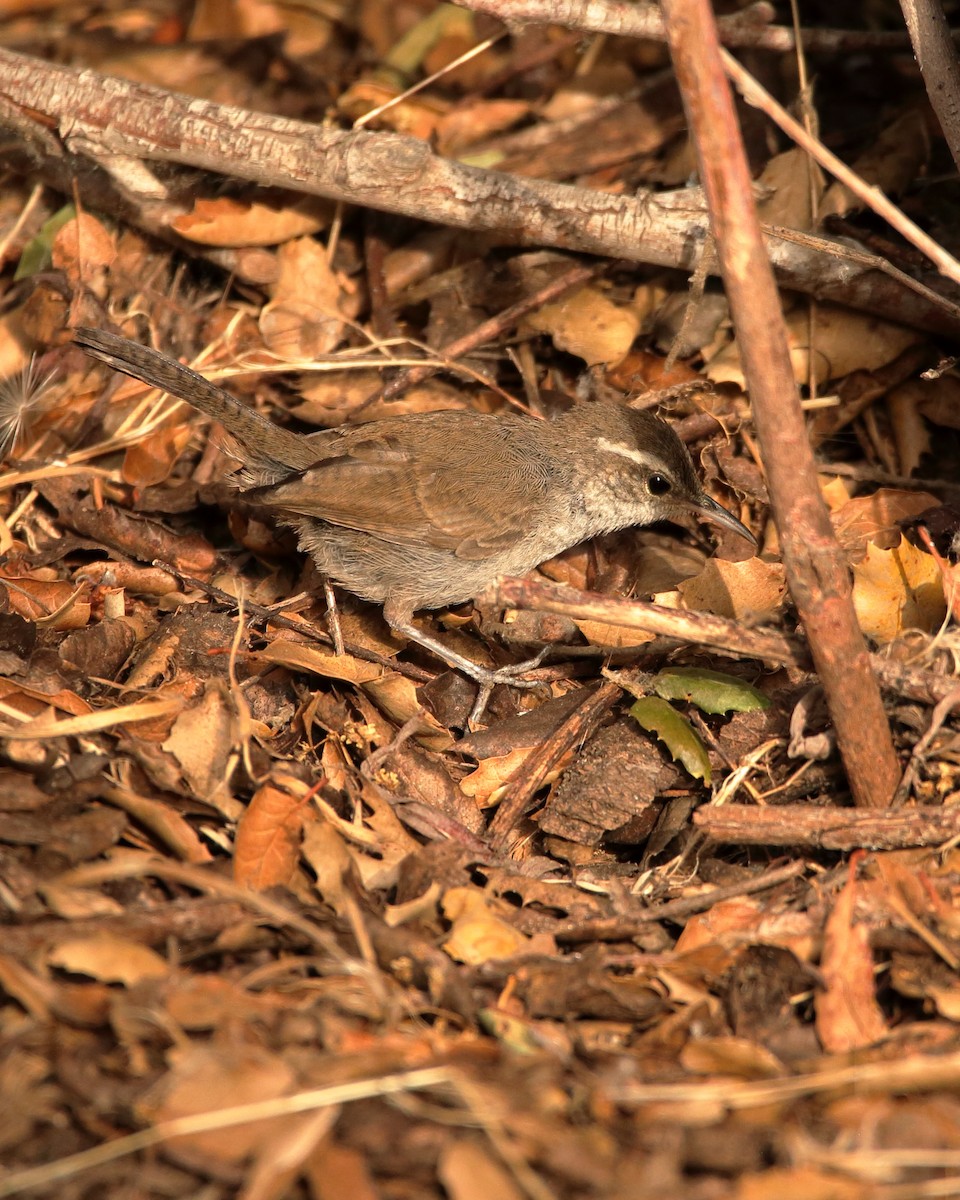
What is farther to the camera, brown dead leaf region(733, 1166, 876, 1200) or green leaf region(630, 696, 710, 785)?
green leaf region(630, 696, 710, 785)

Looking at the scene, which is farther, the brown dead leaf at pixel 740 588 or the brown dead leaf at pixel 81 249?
the brown dead leaf at pixel 81 249

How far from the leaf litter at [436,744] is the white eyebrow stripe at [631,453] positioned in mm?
433

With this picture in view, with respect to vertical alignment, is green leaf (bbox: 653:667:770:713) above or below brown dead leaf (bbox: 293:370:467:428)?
below

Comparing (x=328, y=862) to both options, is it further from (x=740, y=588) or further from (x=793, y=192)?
(x=793, y=192)

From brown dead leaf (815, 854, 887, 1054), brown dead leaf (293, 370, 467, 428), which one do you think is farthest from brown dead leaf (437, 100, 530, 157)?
brown dead leaf (815, 854, 887, 1054)

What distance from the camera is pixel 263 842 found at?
3.34 meters

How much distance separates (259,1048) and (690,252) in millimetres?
3514

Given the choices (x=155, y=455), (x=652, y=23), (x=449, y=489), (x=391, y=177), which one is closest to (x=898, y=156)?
(x=652, y=23)

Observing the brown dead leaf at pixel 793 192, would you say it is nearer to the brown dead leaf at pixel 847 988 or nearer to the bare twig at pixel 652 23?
the bare twig at pixel 652 23

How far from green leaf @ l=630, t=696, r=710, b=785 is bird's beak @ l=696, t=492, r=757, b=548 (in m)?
1.00

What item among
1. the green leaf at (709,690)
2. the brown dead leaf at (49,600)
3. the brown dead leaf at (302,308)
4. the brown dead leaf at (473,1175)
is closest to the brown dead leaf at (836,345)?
the green leaf at (709,690)

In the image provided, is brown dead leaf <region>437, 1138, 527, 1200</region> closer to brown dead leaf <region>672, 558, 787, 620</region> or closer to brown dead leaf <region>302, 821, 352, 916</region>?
brown dead leaf <region>302, 821, 352, 916</region>

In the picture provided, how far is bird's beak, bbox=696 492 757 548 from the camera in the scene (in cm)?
456

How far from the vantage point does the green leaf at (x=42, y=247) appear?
5281 mm
